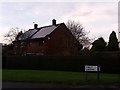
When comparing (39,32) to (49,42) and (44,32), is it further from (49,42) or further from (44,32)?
(49,42)

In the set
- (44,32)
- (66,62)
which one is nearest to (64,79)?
(66,62)

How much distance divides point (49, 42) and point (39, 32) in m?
6.19

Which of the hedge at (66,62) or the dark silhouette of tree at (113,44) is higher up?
the dark silhouette of tree at (113,44)

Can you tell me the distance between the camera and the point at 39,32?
79.9 metres

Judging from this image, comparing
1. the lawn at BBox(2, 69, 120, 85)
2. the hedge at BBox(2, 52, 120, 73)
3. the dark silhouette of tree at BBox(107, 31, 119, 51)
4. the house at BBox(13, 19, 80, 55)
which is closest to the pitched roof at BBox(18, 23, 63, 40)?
the house at BBox(13, 19, 80, 55)

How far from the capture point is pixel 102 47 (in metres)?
68.5

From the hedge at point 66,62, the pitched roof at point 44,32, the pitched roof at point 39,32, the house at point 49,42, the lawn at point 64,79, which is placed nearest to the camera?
the lawn at point 64,79

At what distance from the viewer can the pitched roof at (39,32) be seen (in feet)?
250

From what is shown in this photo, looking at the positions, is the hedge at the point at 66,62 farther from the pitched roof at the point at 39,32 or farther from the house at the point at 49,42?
the pitched roof at the point at 39,32

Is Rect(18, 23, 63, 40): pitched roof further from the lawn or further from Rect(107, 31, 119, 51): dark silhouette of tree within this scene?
the lawn

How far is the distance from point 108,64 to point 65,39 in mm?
35355

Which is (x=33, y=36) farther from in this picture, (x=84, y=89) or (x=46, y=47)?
(x=84, y=89)

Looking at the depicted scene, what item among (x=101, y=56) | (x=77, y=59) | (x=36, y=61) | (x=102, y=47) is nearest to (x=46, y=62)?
(x=36, y=61)

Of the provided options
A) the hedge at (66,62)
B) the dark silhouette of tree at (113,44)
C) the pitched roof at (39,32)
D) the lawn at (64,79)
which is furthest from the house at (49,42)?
the lawn at (64,79)
